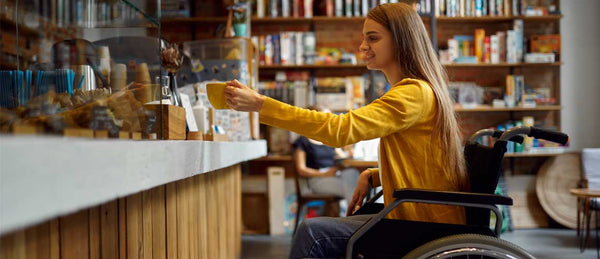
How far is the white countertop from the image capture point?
0.68 meters

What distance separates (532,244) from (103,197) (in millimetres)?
4654

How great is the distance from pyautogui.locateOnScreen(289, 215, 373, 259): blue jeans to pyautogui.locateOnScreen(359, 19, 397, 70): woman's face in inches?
19.1

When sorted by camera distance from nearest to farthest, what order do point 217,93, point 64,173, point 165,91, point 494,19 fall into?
point 64,173 → point 217,93 → point 165,91 → point 494,19

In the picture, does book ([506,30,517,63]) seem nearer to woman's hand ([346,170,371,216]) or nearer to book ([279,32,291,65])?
book ([279,32,291,65])

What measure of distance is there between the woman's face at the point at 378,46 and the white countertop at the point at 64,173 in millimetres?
751

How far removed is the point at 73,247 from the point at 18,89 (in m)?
0.33

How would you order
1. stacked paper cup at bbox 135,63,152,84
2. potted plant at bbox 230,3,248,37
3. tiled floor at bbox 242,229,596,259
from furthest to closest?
tiled floor at bbox 242,229,596,259 → potted plant at bbox 230,3,248,37 → stacked paper cup at bbox 135,63,152,84

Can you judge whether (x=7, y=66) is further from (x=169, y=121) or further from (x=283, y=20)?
(x=283, y=20)

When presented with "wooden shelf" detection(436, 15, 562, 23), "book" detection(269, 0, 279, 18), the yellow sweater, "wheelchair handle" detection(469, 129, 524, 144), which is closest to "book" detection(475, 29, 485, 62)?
"wooden shelf" detection(436, 15, 562, 23)

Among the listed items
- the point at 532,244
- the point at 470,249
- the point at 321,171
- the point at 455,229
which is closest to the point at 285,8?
the point at 321,171

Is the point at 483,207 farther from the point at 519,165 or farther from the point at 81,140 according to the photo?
the point at 519,165

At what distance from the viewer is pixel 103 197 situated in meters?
0.92

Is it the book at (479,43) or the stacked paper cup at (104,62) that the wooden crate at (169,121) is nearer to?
the stacked paper cup at (104,62)

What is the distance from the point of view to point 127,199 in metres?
1.51
